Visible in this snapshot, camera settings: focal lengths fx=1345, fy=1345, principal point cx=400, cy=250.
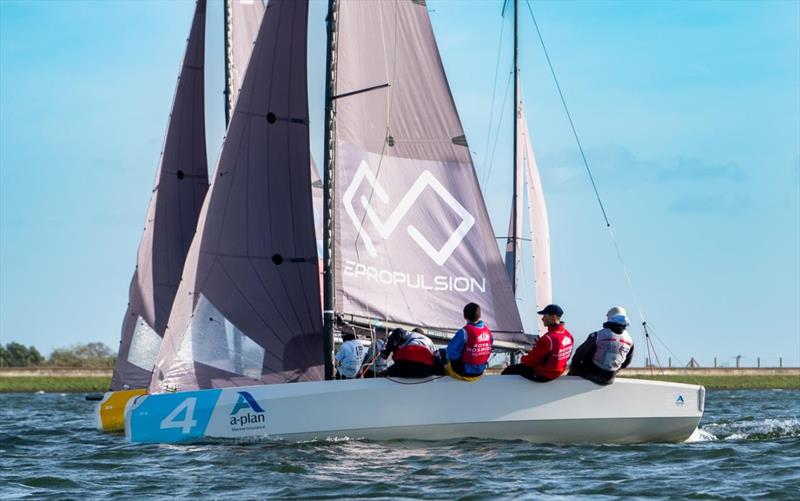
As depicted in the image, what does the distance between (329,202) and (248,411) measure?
10.9ft

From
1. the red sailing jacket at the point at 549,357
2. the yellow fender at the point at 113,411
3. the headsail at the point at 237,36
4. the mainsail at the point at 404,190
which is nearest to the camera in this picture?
the red sailing jacket at the point at 549,357

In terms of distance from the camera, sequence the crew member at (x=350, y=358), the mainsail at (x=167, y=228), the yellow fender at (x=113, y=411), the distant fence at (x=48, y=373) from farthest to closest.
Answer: the distant fence at (x=48, y=373) → the mainsail at (x=167, y=228) → the yellow fender at (x=113, y=411) → the crew member at (x=350, y=358)

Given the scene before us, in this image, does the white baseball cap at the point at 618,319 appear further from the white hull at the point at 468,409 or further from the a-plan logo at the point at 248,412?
the a-plan logo at the point at 248,412

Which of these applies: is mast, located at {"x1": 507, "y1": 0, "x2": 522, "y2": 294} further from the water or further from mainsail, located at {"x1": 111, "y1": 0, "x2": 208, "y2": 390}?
the water

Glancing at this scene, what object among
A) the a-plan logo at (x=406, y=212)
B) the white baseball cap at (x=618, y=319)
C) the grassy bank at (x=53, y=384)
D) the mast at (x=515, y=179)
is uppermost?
the mast at (x=515, y=179)

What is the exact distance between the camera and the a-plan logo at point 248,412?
672 inches

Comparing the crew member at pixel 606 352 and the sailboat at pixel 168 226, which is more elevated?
the sailboat at pixel 168 226

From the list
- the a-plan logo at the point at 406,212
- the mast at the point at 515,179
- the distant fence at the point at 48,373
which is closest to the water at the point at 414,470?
the a-plan logo at the point at 406,212

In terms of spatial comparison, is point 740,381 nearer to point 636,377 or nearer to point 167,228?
point 636,377

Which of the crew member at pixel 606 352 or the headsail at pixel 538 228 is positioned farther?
the headsail at pixel 538 228

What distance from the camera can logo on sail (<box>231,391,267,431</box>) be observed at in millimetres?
17078

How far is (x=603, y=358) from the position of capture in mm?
16688

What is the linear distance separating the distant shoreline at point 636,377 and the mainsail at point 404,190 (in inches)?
1297

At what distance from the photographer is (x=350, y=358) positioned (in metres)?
17.8
